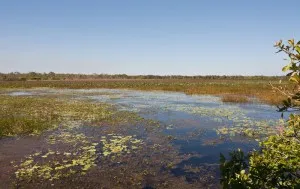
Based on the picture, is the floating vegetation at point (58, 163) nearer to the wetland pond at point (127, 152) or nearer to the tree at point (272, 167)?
the wetland pond at point (127, 152)

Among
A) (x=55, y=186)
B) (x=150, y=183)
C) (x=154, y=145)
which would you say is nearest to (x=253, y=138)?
(x=154, y=145)

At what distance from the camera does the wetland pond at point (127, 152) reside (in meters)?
8.60

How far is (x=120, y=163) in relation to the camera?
32.9ft

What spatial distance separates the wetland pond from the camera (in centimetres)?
860

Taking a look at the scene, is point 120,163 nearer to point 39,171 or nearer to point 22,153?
point 39,171

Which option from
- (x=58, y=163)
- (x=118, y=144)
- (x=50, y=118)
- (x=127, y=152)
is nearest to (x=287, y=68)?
(x=58, y=163)

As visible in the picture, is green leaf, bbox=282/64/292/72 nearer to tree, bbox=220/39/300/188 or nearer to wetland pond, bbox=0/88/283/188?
tree, bbox=220/39/300/188

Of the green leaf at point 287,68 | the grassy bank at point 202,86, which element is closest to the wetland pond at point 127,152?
the green leaf at point 287,68

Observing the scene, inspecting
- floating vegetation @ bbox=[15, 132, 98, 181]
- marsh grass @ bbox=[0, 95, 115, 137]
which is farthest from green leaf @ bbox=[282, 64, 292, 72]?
marsh grass @ bbox=[0, 95, 115, 137]

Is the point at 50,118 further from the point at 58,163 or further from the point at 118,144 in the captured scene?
the point at 58,163

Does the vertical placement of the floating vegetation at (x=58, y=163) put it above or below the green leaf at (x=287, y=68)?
below

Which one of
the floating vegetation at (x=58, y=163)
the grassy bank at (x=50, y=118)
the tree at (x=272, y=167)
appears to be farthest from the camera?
the grassy bank at (x=50, y=118)

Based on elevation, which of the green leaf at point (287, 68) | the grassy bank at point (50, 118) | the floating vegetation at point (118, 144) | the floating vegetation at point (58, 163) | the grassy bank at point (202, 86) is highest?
the green leaf at point (287, 68)

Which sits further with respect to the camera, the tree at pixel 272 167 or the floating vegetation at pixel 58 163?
the floating vegetation at pixel 58 163
